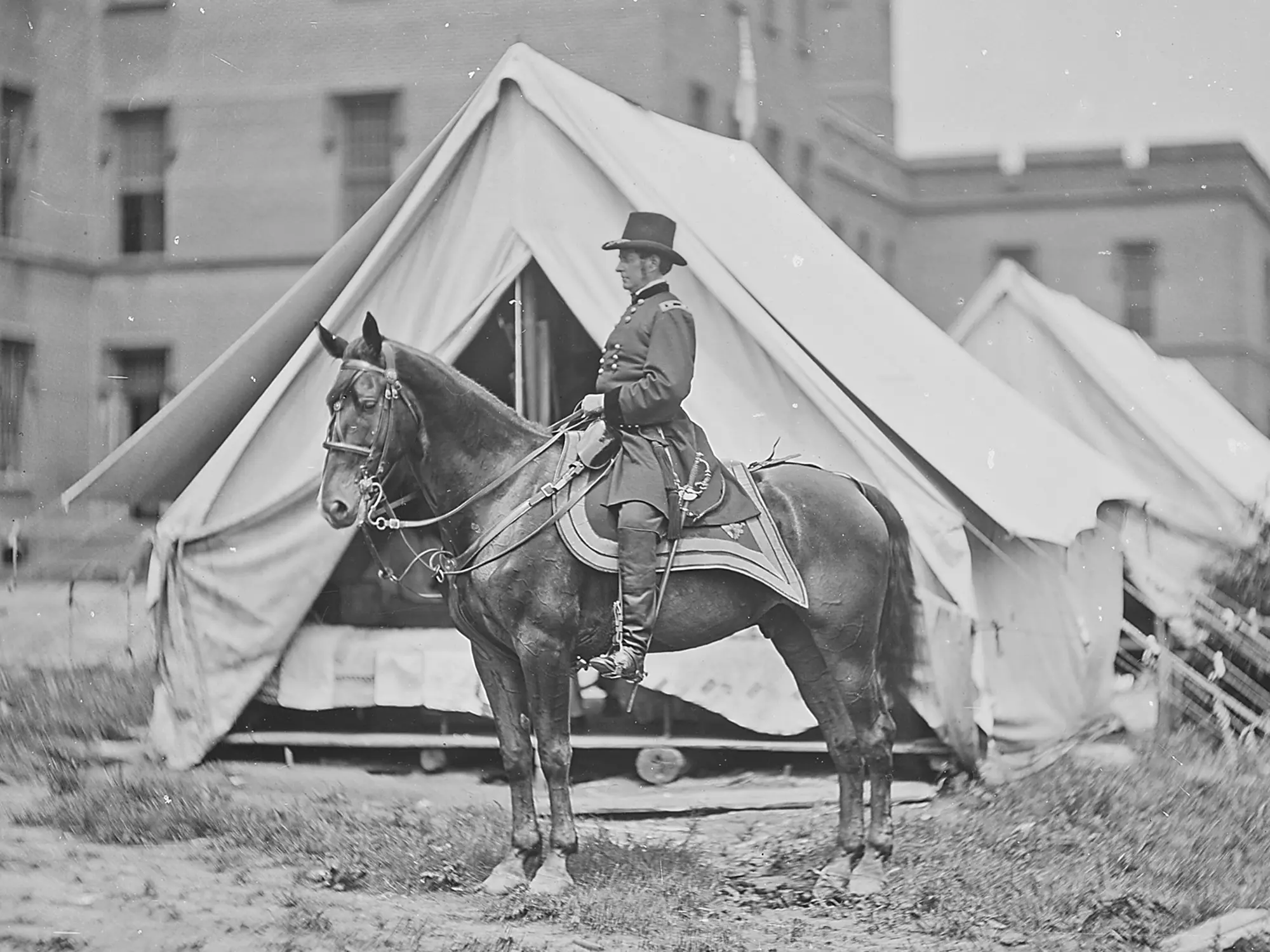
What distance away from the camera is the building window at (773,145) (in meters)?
16.0

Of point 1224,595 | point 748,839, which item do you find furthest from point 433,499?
point 1224,595

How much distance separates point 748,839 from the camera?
706cm

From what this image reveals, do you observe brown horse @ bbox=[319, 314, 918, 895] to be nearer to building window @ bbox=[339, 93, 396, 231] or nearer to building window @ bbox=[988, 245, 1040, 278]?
building window @ bbox=[339, 93, 396, 231]

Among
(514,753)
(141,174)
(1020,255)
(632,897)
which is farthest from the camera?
(1020,255)

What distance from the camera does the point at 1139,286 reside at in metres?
21.3

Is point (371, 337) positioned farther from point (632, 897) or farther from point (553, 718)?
point (632, 897)

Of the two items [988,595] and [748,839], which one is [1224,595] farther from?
[748,839]

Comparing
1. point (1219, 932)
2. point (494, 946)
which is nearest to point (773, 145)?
point (1219, 932)

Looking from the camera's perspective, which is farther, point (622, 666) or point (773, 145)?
point (773, 145)

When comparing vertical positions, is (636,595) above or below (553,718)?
above

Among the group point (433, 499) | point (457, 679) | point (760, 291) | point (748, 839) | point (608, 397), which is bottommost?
point (748, 839)

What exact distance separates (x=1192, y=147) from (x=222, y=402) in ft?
23.0

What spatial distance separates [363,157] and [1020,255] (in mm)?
17109

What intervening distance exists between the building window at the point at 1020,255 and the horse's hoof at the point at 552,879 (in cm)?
1928
